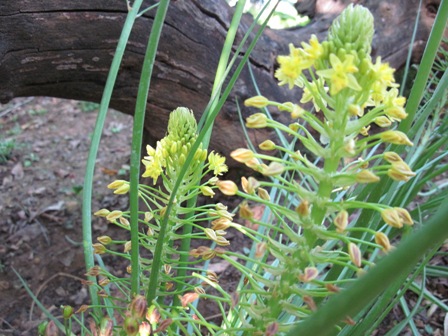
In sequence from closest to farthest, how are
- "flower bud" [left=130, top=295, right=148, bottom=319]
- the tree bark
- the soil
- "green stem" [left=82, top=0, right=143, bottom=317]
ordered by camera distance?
"flower bud" [left=130, top=295, right=148, bottom=319] < "green stem" [left=82, top=0, right=143, bottom=317] < the tree bark < the soil

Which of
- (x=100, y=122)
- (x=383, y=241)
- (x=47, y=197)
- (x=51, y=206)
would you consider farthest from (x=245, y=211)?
(x=47, y=197)

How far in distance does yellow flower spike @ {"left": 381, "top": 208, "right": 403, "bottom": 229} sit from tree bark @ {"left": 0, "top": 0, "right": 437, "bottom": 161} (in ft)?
3.56

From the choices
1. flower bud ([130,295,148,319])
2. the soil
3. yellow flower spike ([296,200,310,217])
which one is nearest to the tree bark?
the soil

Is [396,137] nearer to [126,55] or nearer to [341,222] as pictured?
[341,222]

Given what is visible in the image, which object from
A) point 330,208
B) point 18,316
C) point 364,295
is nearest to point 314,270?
point 330,208

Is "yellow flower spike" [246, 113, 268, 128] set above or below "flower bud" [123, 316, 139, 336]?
above

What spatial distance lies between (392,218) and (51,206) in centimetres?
175

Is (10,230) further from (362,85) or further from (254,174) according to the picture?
(362,85)

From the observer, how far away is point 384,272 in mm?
335

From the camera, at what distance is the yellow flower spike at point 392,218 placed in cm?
53

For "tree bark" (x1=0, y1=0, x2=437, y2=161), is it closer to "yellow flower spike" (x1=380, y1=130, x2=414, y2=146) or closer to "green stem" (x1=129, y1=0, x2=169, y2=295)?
"green stem" (x1=129, y1=0, x2=169, y2=295)

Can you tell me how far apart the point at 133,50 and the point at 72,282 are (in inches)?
32.6

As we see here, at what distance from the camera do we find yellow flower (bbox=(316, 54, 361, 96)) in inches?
20.3

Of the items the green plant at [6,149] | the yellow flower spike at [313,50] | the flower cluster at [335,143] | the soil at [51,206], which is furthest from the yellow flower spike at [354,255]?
the green plant at [6,149]
